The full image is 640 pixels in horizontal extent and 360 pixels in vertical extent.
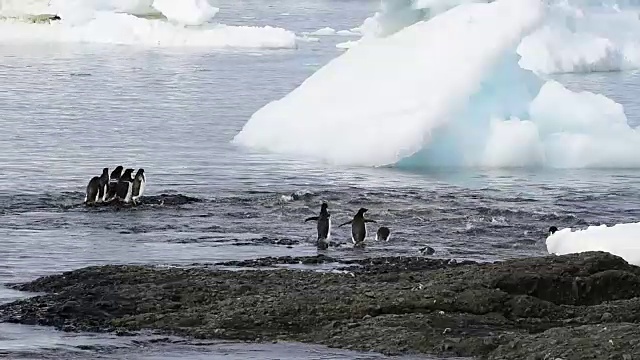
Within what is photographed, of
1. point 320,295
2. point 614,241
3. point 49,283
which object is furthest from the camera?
point 614,241

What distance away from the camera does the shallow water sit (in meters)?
13.6

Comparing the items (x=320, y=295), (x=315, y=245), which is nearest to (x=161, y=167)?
(x=315, y=245)

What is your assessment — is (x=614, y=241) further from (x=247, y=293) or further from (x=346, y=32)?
(x=346, y=32)

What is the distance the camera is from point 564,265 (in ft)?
33.8

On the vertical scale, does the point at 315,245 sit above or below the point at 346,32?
below

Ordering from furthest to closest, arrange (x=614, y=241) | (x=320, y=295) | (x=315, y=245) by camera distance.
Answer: (x=315, y=245), (x=614, y=241), (x=320, y=295)

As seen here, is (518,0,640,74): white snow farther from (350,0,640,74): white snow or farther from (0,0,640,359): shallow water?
(0,0,640,359): shallow water

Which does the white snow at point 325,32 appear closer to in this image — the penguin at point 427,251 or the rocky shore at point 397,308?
the penguin at point 427,251

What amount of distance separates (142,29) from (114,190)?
34.9 meters

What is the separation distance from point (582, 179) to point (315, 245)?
274 inches

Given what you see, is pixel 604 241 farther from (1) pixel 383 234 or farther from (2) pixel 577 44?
(2) pixel 577 44

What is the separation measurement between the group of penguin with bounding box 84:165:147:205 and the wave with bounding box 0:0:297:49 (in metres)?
32.9

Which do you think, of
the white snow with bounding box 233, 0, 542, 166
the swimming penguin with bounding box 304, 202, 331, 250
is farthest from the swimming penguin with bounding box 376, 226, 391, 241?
the white snow with bounding box 233, 0, 542, 166

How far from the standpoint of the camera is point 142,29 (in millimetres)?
51375
